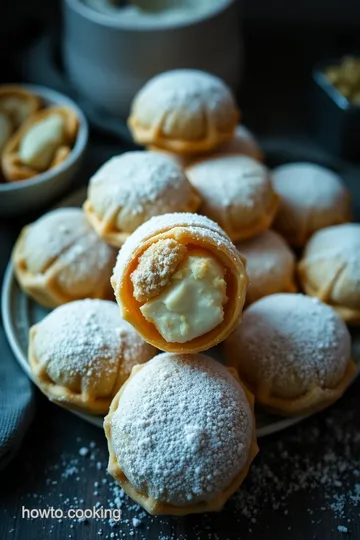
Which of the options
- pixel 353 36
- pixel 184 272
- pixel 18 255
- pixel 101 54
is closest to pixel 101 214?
pixel 18 255

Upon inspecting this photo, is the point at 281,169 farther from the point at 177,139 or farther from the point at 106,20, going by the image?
the point at 106,20

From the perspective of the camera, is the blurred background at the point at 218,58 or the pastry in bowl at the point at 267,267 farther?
the blurred background at the point at 218,58

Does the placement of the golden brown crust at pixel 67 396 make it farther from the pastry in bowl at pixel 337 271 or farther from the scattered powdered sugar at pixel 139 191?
the pastry in bowl at pixel 337 271

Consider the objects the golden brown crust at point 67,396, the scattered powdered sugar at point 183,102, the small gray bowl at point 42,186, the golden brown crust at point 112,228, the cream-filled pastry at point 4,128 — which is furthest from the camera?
the cream-filled pastry at point 4,128

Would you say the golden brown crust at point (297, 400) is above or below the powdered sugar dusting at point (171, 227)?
below

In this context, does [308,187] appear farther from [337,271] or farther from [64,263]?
[64,263]

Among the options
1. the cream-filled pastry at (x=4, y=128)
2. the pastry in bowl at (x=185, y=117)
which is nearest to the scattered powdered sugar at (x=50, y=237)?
the pastry in bowl at (x=185, y=117)

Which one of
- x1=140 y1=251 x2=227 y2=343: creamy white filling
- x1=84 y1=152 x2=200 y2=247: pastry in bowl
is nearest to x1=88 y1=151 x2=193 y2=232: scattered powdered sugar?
x1=84 y1=152 x2=200 y2=247: pastry in bowl
